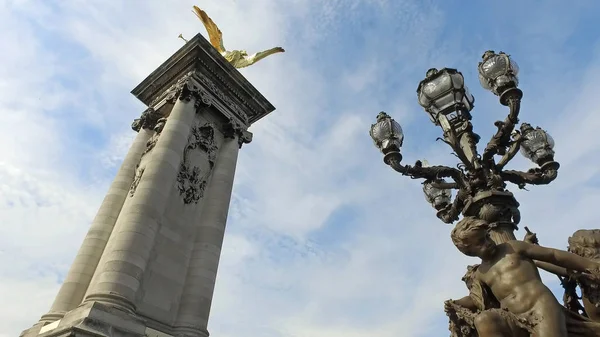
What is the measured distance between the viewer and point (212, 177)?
14195 mm

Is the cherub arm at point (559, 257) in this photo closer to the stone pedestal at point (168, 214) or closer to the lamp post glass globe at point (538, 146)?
→ the lamp post glass globe at point (538, 146)

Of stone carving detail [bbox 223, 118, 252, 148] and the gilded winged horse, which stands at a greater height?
the gilded winged horse

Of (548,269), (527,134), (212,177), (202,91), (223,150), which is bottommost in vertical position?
(548,269)

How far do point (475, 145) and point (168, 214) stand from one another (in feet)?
27.3

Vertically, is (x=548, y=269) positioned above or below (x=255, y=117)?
below

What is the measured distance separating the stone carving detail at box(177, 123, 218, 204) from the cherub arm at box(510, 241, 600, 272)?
1040 cm

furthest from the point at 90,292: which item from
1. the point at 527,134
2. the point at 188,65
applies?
the point at 527,134

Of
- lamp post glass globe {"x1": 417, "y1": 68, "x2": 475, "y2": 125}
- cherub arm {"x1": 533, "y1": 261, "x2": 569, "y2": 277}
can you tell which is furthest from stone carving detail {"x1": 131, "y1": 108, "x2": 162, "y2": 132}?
cherub arm {"x1": 533, "y1": 261, "x2": 569, "y2": 277}

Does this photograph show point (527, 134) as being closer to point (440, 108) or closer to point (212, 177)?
point (440, 108)

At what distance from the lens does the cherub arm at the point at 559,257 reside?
3.68m

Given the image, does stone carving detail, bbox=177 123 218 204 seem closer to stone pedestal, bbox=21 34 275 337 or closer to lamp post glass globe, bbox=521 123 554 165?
stone pedestal, bbox=21 34 275 337

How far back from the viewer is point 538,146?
8.12 metres

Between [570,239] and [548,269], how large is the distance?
0.42 m

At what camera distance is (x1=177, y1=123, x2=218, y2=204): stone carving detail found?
12.9 metres
